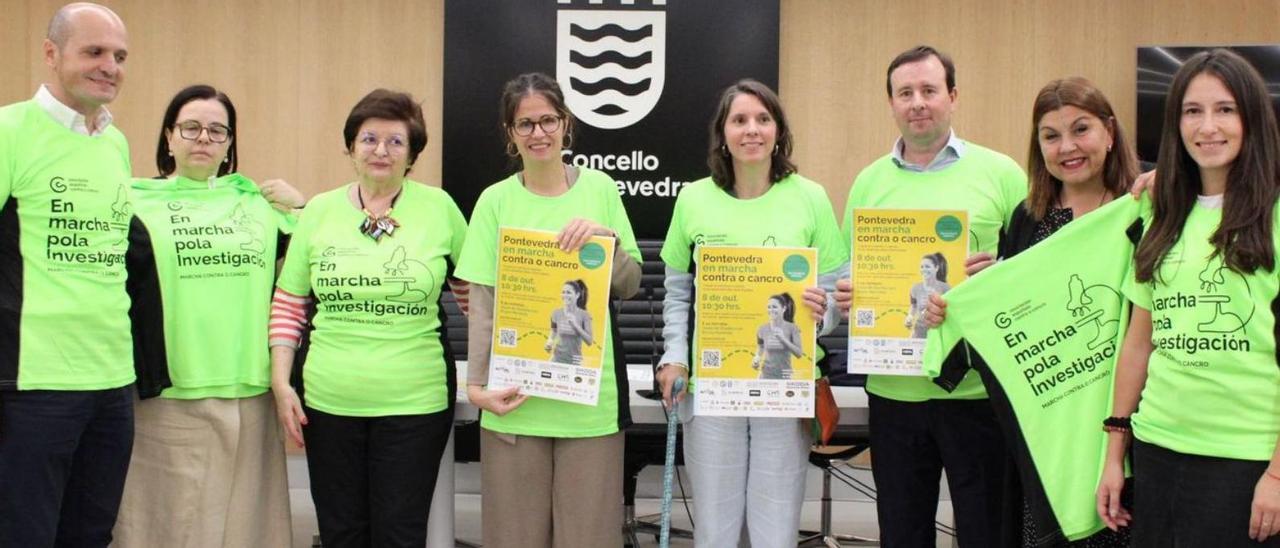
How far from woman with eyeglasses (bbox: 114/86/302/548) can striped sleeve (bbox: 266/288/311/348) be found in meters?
0.04

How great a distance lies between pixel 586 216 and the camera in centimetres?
281

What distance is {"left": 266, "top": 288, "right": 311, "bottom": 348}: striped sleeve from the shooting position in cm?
297

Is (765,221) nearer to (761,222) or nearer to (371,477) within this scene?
(761,222)

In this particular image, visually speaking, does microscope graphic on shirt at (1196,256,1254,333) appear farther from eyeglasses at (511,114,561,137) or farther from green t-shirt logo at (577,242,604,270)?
eyeglasses at (511,114,561,137)

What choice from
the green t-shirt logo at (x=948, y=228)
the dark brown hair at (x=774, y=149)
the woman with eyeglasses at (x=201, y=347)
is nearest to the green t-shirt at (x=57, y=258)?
the woman with eyeglasses at (x=201, y=347)

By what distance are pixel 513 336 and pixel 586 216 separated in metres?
0.37

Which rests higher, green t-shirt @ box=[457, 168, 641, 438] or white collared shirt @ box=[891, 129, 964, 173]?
white collared shirt @ box=[891, 129, 964, 173]

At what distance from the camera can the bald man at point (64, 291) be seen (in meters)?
2.45

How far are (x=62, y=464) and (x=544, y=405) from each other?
1148 mm

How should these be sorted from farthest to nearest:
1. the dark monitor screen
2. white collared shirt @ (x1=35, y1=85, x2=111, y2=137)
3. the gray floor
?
the dark monitor screen < the gray floor < white collared shirt @ (x1=35, y1=85, x2=111, y2=137)

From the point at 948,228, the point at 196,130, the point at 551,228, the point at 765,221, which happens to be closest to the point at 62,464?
the point at 196,130

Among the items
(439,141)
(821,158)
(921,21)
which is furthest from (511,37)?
(921,21)

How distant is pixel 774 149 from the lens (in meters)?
Result: 2.89

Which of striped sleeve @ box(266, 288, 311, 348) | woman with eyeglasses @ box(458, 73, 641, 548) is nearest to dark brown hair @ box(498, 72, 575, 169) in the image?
woman with eyeglasses @ box(458, 73, 641, 548)
